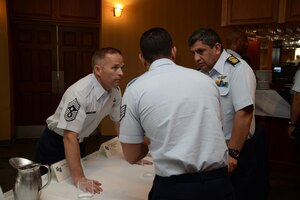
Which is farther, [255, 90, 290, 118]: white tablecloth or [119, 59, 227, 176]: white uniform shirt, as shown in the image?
[255, 90, 290, 118]: white tablecloth

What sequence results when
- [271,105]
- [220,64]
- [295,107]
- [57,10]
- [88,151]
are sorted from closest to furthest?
[220,64] → [295,107] → [271,105] → [88,151] → [57,10]

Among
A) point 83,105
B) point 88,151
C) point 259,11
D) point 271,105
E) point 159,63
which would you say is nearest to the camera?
point 159,63

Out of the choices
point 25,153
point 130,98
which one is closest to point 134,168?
point 130,98

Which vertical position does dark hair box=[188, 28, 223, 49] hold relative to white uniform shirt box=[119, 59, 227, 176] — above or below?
above

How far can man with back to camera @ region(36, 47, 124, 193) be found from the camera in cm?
156

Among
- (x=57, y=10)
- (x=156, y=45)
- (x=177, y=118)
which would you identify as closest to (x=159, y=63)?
(x=156, y=45)

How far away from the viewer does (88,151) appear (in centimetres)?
454

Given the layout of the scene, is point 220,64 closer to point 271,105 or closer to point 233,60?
point 233,60

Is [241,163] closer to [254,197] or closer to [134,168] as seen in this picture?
[254,197]

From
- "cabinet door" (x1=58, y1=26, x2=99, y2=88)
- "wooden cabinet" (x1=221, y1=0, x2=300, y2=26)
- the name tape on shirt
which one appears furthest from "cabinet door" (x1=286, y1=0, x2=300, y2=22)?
"cabinet door" (x1=58, y1=26, x2=99, y2=88)

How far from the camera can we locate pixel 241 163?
5.41 ft

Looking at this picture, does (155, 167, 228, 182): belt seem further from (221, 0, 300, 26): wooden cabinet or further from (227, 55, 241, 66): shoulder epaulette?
(221, 0, 300, 26): wooden cabinet

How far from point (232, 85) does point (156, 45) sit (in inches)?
26.5

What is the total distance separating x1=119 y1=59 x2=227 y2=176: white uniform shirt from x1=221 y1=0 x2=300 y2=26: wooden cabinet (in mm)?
2929
